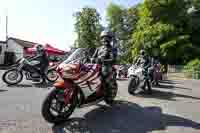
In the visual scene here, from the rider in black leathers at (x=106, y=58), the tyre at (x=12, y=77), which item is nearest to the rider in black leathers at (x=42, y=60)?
the tyre at (x=12, y=77)

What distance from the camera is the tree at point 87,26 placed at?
3997 cm

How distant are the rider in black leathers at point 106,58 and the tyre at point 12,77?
4.63m

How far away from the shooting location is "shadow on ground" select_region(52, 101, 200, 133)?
445cm

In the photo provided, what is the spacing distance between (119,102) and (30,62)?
478cm

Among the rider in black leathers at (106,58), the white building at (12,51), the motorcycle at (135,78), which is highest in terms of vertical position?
the white building at (12,51)

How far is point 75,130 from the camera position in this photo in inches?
169

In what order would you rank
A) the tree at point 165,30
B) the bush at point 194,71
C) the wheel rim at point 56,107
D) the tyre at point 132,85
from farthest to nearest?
the tree at point 165,30 < the bush at point 194,71 < the tyre at point 132,85 < the wheel rim at point 56,107

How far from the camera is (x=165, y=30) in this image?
94.7 ft

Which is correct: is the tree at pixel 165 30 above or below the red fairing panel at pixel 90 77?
above

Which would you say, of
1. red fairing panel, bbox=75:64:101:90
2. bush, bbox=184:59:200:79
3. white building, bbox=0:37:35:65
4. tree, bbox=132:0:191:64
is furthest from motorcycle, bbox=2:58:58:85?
tree, bbox=132:0:191:64

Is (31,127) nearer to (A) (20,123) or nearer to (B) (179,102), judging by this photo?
(A) (20,123)

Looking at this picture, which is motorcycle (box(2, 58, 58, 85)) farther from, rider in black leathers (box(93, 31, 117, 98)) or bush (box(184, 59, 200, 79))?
bush (box(184, 59, 200, 79))

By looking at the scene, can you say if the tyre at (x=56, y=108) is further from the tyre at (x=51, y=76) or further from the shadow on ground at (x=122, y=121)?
the tyre at (x=51, y=76)

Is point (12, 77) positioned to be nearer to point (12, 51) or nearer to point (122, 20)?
point (12, 51)
